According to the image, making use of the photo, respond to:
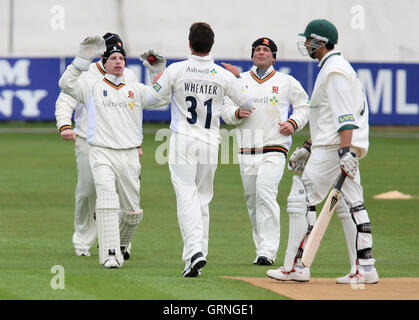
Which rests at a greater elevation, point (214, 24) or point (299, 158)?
point (214, 24)

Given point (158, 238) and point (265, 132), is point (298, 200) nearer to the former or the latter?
point (265, 132)

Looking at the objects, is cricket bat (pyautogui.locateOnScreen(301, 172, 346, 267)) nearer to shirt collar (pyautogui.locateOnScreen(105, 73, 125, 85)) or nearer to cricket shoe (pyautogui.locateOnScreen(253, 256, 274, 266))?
cricket shoe (pyautogui.locateOnScreen(253, 256, 274, 266))

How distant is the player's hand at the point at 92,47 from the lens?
Result: 9.88 metres

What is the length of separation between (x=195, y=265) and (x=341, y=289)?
137 centimetres

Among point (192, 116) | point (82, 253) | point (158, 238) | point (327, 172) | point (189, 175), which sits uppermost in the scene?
point (192, 116)

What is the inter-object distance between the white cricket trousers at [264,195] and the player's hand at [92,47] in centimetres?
223

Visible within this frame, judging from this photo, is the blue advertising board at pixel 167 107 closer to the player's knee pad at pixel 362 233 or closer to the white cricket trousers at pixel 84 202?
the white cricket trousers at pixel 84 202

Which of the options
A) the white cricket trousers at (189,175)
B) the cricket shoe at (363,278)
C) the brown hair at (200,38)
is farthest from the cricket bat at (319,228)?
the brown hair at (200,38)

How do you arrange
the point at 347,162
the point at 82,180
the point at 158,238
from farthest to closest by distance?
the point at 158,238 < the point at 82,180 < the point at 347,162

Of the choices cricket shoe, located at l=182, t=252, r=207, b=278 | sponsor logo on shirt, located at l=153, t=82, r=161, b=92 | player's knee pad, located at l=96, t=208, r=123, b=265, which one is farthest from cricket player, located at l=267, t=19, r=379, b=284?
player's knee pad, located at l=96, t=208, r=123, b=265

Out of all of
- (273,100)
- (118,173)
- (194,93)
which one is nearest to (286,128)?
(273,100)

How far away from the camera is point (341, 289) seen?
8.48m

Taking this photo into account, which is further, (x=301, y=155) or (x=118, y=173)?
(x=118, y=173)

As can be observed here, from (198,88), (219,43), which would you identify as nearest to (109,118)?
(198,88)
